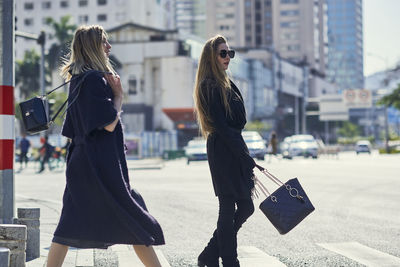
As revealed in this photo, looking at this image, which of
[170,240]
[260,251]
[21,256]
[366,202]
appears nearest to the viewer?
[21,256]

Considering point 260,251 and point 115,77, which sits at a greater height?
point 115,77

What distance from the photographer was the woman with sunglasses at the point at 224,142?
16.0 ft

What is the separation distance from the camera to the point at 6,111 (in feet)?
19.8

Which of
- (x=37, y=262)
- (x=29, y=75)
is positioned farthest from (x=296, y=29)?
(x=37, y=262)

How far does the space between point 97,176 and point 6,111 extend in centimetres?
231

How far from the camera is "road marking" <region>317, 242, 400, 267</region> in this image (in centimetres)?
575

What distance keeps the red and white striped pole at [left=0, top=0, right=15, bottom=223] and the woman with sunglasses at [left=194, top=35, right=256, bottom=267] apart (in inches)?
73.9

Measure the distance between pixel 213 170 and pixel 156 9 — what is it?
93.4 metres

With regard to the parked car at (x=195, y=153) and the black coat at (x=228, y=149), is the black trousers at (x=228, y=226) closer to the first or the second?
the black coat at (x=228, y=149)

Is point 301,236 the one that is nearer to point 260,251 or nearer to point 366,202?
point 260,251

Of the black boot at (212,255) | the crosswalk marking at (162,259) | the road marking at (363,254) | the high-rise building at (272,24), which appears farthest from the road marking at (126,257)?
the high-rise building at (272,24)

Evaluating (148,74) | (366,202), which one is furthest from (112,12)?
(366,202)

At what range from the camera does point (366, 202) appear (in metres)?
11.9

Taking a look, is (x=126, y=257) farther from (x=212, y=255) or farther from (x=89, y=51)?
(x=89, y=51)
